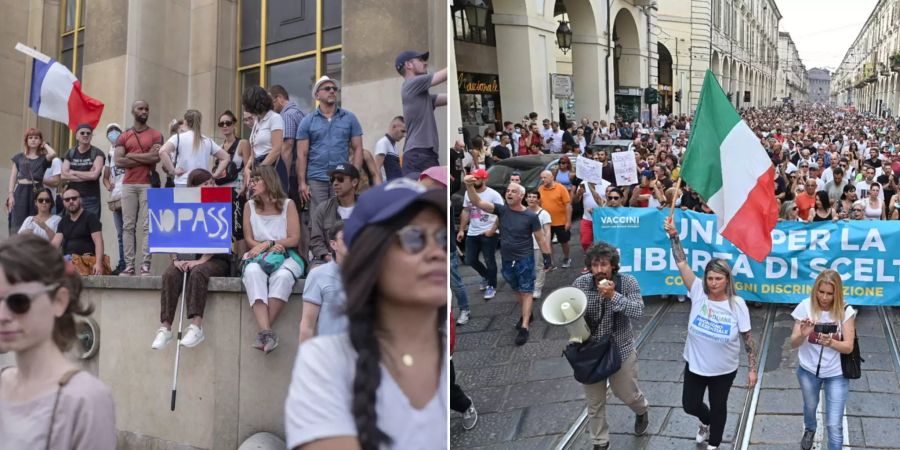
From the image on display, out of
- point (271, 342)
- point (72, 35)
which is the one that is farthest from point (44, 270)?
point (72, 35)

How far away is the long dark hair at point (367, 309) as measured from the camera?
0.85 meters

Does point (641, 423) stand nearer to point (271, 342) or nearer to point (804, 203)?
point (271, 342)

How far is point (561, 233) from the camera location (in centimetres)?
570

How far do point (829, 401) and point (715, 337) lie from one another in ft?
1.91

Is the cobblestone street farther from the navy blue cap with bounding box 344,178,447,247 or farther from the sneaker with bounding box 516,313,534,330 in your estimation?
the navy blue cap with bounding box 344,178,447,247

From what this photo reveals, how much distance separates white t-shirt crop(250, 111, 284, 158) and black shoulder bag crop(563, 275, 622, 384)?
182 centimetres

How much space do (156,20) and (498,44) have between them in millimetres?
1052

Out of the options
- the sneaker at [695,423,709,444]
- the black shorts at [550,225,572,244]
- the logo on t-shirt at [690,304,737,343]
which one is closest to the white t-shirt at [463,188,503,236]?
the black shorts at [550,225,572,244]

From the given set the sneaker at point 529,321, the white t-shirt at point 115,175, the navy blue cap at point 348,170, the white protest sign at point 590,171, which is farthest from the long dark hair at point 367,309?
the white protest sign at point 590,171

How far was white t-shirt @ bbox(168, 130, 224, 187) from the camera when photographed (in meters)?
2.13

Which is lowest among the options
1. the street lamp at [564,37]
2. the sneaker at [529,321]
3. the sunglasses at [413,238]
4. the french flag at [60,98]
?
the sneaker at [529,321]

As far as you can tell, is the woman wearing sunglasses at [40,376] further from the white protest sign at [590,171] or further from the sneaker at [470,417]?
the white protest sign at [590,171]

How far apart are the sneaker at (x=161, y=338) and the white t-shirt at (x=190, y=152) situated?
0.43 m

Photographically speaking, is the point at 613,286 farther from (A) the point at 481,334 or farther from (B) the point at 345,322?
(B) the point at 345,322
